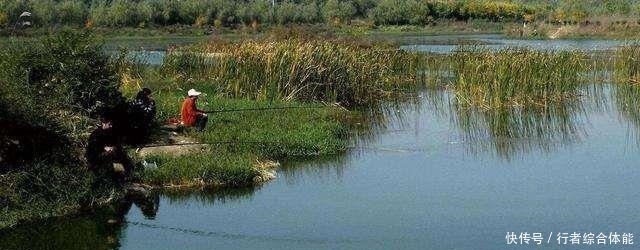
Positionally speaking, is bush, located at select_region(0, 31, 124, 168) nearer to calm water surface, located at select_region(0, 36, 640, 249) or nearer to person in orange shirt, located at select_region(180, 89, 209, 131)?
person in orange shirt, located at select_region(180, 89, 209, 131)

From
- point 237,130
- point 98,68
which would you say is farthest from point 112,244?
point 237,130

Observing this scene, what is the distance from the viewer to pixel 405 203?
10680 mm

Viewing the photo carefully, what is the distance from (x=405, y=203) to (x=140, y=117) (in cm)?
381

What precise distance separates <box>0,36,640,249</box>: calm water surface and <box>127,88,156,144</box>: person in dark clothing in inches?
54.0

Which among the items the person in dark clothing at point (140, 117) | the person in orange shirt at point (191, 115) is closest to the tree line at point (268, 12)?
the person in orange shirt at point (191, 115)

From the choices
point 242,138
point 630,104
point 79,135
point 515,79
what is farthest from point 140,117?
point 630,104

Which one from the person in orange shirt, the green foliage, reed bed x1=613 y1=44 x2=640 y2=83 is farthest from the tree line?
the green foliage

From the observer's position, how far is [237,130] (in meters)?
14.0

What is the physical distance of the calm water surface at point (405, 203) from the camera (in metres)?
9.27

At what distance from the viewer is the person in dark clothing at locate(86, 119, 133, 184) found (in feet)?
34.3

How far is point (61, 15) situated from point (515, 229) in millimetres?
44006

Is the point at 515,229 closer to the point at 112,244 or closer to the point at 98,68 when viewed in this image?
the point at 112,244

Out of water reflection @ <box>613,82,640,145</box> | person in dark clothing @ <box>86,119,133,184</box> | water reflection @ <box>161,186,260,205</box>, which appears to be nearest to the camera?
person in dark clothing @ <box>86,119,133,184</box>

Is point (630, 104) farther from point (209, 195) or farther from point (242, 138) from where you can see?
point (209, 195)
